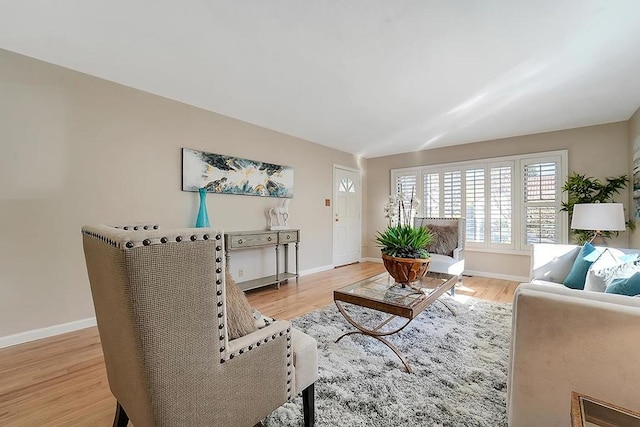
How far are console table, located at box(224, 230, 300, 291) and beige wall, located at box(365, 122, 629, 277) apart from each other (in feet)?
8.40

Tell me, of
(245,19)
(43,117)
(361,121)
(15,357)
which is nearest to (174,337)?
(245,19)

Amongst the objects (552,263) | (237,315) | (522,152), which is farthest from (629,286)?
(522,152)

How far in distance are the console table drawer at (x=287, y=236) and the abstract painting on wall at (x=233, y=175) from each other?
2.06ft

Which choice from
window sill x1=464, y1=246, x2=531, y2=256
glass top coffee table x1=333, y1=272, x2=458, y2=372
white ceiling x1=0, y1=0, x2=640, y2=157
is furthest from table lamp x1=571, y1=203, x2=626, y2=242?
glass top coffee table x1=333, y1=272, x2=458, y2=372

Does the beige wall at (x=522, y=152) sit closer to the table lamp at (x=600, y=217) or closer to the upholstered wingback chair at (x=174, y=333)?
the table lamp at (x=600, y=217)

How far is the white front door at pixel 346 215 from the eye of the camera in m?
5.46

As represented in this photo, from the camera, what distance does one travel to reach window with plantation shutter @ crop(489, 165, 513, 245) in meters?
4.52

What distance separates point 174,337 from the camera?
2.73 feet

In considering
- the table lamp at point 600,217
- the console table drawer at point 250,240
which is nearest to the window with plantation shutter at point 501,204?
the table lamp at point 600,217

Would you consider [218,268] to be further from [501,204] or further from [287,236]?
[501,204]

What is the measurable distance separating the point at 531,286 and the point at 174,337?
147 centimetres

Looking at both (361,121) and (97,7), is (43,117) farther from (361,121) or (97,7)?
(361,121)

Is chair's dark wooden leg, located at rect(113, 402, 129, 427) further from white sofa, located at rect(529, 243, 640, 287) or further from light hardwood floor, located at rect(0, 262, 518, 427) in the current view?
white sofa, located at rect(529, 243, 640, 287)

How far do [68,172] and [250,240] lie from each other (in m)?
1.90
